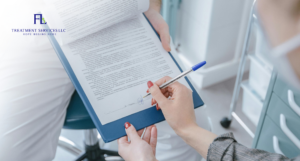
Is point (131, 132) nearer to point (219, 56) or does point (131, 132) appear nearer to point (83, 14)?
point (83, 14)

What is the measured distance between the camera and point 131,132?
618mm

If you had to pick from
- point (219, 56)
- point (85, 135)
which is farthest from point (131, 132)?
point (219, 56)

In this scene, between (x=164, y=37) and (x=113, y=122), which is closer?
(x=113, y=122)

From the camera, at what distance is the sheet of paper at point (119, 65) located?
2.15 ft

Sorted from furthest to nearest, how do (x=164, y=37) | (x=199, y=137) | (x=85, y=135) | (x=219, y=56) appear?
1. (x=219, y=56)
2. (x=85, y=135)
3. (x=164, y=37)
4. (x=199, y=137)

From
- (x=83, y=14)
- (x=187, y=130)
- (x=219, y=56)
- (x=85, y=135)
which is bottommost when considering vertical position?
(x=85, y=135)

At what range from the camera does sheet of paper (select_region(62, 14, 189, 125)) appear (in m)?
0.65

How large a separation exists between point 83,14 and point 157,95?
0.29 m

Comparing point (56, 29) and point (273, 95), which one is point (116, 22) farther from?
point (273, 95)

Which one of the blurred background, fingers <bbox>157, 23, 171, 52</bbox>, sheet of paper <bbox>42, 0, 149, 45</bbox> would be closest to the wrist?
fingers <bbox>157, 23, 171, 52</bbox>

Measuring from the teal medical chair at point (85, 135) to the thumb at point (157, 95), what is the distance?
23 centimetres

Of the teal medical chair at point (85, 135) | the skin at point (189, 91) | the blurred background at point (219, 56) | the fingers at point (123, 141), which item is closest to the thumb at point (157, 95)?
the skin at point (189, 91)

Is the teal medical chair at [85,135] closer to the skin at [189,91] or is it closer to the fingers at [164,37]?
the skin at [189,91]

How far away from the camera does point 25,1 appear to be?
0.76m
